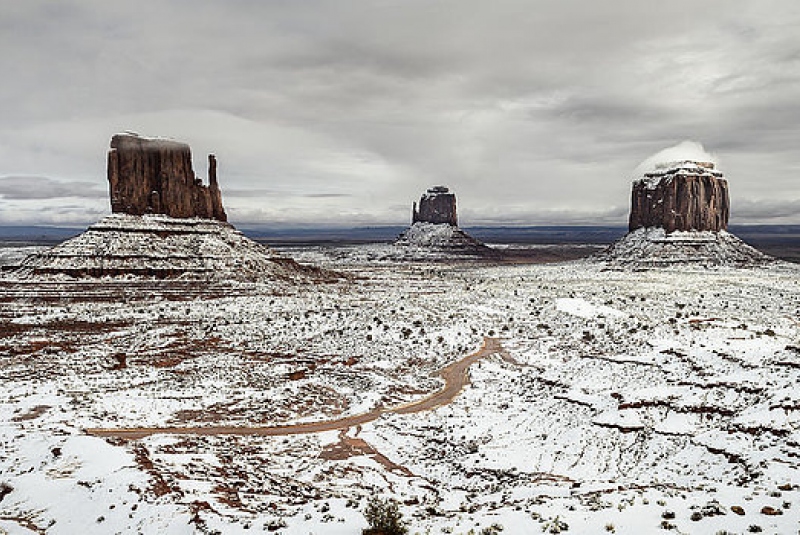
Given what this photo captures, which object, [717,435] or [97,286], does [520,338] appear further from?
[97,286]

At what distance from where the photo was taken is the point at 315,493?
14.6 meters

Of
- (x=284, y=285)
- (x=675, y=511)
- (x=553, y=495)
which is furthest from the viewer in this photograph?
(x=284, y=285)

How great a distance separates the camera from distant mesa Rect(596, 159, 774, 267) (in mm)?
114250

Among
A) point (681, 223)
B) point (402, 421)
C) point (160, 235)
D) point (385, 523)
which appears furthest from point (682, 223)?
point (385, 523)

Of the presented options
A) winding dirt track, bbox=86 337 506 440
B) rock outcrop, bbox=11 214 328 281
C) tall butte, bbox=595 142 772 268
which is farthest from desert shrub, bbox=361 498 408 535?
tall butte, bbox=595 142 772 268

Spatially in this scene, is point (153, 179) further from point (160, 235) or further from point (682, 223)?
point (682, 223)

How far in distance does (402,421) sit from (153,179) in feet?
243

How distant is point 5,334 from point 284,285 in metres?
35.1

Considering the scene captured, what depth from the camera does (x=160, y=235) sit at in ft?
254

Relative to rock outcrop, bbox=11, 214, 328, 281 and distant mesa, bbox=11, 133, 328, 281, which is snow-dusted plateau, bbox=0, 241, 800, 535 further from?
distant mesa, bbox=11, 133, 328, 281

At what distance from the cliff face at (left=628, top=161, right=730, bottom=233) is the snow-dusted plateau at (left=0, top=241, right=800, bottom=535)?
83.1 m

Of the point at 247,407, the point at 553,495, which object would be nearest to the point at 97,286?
the point at 247,407

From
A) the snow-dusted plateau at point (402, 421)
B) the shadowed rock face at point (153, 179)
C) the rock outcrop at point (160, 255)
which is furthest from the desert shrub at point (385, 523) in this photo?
the shadowed rock face at point (153, 179)

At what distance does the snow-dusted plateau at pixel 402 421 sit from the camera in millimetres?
12125
